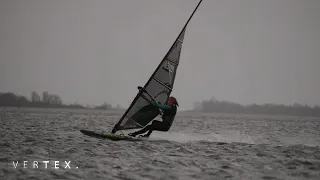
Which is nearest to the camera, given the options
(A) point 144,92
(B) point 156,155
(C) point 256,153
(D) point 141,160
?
(D) point 141,160

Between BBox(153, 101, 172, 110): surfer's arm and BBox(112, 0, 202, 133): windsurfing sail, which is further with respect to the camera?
BBox(112, 0, 202, 133): windsurfing sail

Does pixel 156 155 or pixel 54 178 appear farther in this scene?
pixel 156 155

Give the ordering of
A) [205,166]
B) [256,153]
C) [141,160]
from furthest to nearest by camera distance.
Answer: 1. [256,153]
2. [141,160]
3. [205,166]

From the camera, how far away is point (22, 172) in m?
9.21

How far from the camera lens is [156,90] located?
56.2 ft

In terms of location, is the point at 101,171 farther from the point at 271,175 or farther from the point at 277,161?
the point at 277,161

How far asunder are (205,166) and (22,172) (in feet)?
17.1

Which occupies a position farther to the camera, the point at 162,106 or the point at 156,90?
the point at 156,90

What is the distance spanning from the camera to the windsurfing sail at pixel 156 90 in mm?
17016

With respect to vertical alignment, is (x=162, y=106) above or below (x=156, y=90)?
below

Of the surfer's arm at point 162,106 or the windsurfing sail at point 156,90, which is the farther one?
the windsurfing sail at point 156,90

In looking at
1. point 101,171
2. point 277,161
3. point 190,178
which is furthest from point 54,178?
point 277,161

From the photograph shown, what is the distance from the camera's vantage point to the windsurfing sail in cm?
1702

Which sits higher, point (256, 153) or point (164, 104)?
point (164, 104)
